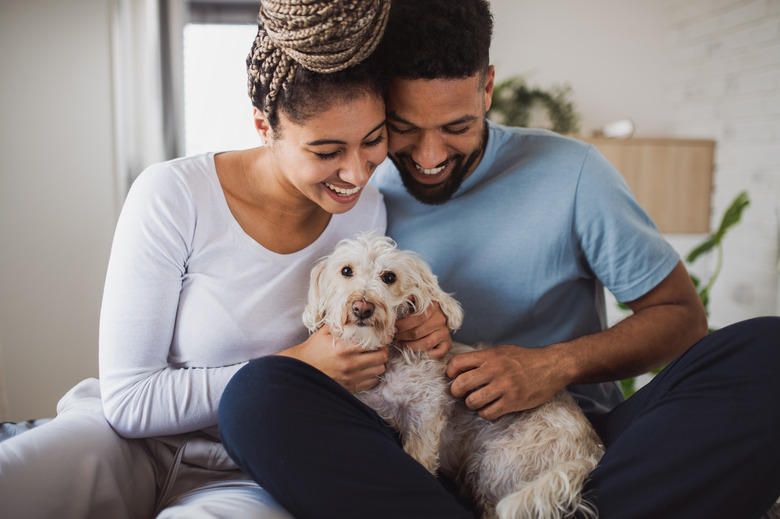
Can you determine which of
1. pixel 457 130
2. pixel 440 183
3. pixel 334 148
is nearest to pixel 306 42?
pixel 334 148

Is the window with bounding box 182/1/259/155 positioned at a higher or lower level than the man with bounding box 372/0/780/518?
higher

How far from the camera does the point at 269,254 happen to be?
4.89 feet

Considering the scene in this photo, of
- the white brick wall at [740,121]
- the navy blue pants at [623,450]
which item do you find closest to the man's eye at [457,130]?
the navy blue pants at [623,450]

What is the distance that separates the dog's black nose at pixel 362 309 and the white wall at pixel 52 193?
2151 millimetres

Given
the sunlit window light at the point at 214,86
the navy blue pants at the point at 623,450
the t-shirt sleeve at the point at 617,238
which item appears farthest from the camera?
the sunlit window light at the point at 214,86

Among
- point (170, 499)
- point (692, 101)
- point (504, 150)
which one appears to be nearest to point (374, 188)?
point (504, 150)

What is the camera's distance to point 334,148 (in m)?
1.31

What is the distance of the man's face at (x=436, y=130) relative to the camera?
1.38 meters

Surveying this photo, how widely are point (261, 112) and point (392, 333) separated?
26.4 inches

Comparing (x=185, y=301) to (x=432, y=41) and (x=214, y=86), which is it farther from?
(x=214, y=86)

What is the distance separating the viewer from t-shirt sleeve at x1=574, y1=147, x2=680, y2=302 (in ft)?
5.04

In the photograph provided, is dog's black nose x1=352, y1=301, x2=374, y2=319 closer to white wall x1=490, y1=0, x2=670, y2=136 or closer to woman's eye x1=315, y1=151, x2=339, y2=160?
woman's eye x1=315, y1=151, x2=339, y2=160

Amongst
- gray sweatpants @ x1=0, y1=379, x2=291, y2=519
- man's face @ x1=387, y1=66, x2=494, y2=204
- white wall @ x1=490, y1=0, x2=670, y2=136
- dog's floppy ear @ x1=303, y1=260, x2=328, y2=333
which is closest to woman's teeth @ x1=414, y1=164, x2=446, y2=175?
man's face @ x1=387, y1=66, x2=494, y2=204

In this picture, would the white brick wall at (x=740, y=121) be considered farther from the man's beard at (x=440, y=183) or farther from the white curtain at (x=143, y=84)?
the white curtain at (x=143, y=84)
